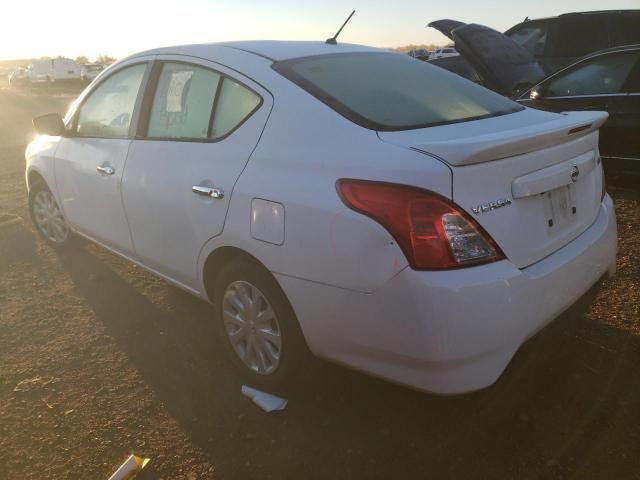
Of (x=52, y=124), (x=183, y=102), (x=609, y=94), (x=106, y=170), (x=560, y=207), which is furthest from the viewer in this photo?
(x=609, y=94)

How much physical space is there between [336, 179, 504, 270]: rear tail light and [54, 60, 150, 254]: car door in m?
2.06

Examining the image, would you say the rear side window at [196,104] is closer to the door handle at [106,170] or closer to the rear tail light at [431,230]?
the door handle at [106,170]

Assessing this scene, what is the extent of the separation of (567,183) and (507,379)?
1.03 metres

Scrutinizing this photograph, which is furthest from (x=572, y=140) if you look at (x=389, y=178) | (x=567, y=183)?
(x=389, y=178)

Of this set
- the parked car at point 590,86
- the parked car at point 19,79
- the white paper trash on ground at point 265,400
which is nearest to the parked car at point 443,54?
the parked car at point 590,86

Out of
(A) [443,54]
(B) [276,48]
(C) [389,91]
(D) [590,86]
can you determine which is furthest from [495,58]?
(A) [443,54]

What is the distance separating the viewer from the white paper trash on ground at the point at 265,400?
2.67 m

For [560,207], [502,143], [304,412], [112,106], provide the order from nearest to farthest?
[502,143]
[560,207]
[304,412]
[112,106]

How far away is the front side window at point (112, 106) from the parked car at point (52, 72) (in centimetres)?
3348

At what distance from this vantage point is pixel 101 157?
3.66 m

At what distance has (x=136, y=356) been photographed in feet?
10.6

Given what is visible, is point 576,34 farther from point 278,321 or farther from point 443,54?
point 443,54

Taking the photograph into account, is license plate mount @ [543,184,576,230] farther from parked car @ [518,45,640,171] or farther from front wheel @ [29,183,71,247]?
front wheel @ [29,183,71,247]

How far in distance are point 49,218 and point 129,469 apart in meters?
3.26
